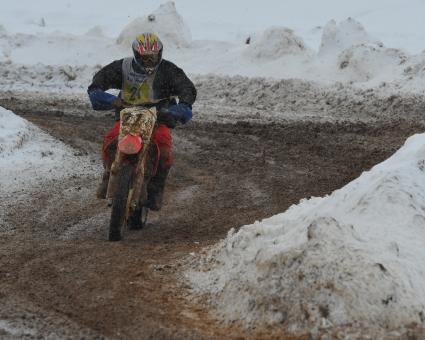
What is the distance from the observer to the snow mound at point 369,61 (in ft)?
62.0

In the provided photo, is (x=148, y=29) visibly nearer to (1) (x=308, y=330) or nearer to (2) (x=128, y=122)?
(2) (x=128, y=122)

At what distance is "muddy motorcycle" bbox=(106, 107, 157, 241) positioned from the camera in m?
6.68

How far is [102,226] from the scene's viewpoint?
768 centimetres

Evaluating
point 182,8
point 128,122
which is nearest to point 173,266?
point 128,122

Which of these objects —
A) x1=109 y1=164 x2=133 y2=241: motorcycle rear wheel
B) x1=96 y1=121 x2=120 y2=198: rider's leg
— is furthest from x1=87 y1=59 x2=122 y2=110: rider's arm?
x1=109 y1=164 x2=133 y2=241: motorcycle rear wheel

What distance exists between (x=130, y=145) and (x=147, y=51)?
108 centimetres

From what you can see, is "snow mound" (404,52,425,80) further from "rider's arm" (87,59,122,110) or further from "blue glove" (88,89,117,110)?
"blue glove" (88,89,117,110)

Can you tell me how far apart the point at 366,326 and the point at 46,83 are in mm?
18317

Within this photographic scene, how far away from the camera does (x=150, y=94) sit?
7375 mm

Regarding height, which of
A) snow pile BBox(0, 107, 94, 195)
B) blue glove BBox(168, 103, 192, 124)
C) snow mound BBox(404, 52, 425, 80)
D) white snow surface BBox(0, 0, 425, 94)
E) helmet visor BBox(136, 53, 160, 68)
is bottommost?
white snow surface BBox(0, 0, 425, 94)

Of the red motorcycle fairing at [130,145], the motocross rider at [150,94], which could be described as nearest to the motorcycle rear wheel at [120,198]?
the red motorcycle fairing at [130,145]

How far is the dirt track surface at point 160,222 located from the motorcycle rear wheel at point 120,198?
0.18m

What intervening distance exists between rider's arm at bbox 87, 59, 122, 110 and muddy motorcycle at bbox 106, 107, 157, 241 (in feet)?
1.14

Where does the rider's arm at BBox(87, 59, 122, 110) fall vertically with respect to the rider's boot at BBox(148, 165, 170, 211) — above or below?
above
